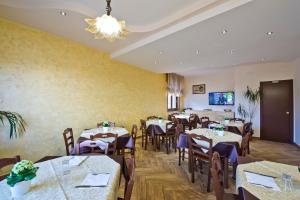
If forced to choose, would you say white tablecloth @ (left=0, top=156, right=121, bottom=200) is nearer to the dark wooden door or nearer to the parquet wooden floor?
the parquet wooden floor

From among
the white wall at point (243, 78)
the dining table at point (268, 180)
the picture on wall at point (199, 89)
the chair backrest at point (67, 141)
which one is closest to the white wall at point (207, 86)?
the white wall at point (243, 78)

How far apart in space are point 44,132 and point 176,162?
2.99m

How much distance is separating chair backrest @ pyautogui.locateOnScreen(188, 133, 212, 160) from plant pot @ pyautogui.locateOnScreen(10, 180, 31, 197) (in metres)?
2.27

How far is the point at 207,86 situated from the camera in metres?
8.52

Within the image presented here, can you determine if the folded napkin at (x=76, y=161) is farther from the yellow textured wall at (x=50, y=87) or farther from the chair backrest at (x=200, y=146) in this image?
the yellow textured wall at (x=50, y=87)

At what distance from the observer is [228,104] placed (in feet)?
25.4

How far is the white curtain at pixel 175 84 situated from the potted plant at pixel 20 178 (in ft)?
23.0

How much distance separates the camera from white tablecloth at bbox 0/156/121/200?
113 cm

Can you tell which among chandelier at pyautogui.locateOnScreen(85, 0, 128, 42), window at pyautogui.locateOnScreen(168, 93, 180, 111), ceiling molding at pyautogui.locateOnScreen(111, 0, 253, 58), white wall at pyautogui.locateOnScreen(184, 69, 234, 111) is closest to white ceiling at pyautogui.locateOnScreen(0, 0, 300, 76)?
ceiling molding at pyautogui.locateOnScreen(111, 0, 253, 58)

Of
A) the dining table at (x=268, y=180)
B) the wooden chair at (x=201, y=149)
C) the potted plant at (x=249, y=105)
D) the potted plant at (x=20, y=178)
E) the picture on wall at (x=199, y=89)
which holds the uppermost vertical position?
the picture on wall at (x=199, y=89)

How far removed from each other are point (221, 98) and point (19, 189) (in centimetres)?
818

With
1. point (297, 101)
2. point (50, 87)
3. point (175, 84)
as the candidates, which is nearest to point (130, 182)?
point (50, 87)

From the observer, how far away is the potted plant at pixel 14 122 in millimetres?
2774

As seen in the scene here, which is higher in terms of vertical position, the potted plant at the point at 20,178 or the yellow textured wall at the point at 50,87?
the yellow textured wall at the point at 50,87
